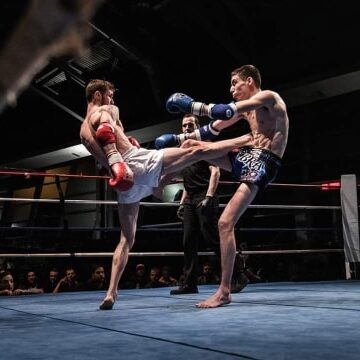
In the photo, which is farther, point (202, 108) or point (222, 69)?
point (222, 69)

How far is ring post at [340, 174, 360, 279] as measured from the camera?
13.7ft

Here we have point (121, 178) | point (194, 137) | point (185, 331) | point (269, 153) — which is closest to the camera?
point (185, 331)

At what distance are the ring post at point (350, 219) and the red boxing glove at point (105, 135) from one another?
2538mm

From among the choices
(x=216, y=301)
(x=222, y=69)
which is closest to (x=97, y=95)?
(x=216, y=301)

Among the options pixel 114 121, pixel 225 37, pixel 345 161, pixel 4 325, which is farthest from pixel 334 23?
pixel 4 325

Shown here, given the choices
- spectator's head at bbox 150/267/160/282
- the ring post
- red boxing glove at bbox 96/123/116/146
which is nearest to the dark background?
spectator's head at bbox 150/267/160/282

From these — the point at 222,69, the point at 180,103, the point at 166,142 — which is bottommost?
the point at 166,142

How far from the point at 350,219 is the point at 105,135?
2690 millimetres

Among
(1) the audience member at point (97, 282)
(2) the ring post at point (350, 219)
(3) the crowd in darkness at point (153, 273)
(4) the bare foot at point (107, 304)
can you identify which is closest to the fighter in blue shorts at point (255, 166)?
(4) the bare foot at point (107, 304)

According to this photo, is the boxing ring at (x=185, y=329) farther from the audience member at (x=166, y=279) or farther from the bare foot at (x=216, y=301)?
the audience member at (x=166, y=279)

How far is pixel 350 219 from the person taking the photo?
423 centimetres

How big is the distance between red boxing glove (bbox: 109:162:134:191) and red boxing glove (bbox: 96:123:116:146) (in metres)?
0.13

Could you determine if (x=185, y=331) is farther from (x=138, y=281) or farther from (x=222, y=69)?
(x=222, y=69)

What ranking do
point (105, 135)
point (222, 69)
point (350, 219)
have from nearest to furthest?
point (105, 135) < point (350, 219) < point (222, 69)
